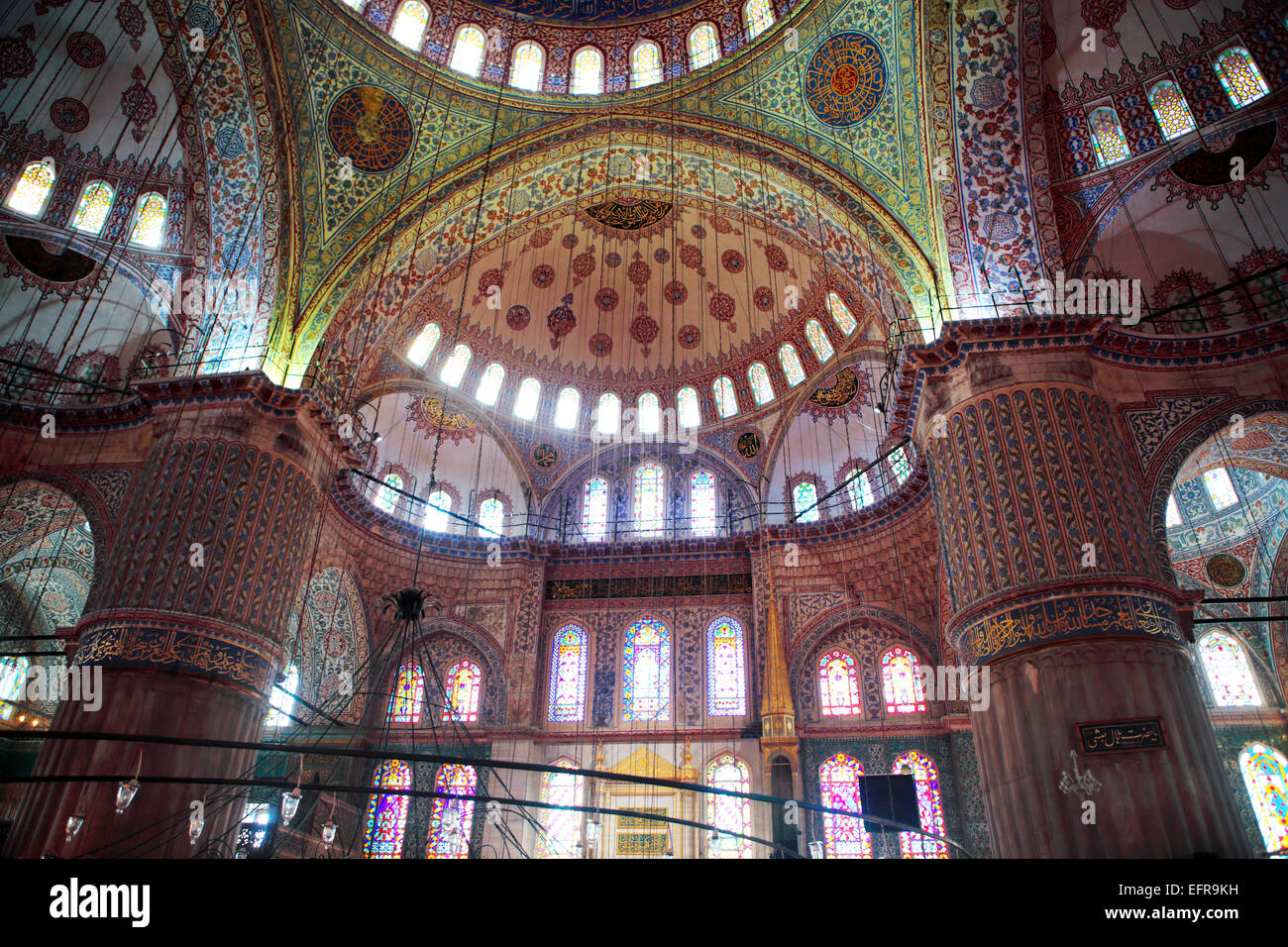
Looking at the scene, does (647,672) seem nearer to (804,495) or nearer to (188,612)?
(804,495)

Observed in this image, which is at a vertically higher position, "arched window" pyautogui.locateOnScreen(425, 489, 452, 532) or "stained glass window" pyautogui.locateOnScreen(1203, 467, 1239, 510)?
"arched window" pyautogui.locateOnScreen(425, 489, 452, 532)

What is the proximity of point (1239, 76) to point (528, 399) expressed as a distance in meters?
12.9

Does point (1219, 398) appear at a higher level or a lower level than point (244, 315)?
lower

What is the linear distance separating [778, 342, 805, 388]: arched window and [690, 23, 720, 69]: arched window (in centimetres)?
570

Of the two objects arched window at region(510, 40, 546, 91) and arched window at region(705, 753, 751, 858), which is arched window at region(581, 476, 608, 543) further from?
arched window at region(510, 40, 546, 91)

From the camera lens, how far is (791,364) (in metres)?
16.4

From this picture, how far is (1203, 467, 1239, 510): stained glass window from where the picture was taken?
13.0m

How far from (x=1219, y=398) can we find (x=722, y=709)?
8953mm

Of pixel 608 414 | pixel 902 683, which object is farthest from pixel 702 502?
pixel 902 683

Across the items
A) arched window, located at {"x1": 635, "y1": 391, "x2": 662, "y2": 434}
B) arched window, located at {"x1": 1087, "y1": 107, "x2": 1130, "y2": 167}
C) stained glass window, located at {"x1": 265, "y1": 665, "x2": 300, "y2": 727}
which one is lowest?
stained glass window, located at {"x1": 265, "y1": 665, "x2": 300, "y2": 727}

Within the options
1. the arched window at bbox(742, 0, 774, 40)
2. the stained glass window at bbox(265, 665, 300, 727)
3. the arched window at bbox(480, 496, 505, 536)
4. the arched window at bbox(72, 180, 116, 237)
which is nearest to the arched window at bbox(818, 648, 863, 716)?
the arched window at bbox(480, 496, 505, 536)
